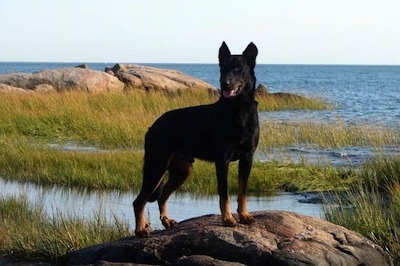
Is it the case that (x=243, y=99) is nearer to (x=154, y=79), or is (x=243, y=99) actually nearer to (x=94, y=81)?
(x=94, y=81)

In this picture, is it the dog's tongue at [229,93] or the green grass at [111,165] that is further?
the green grass at [111,165]

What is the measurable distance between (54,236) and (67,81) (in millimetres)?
22525

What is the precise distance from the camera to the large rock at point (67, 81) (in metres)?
30.3

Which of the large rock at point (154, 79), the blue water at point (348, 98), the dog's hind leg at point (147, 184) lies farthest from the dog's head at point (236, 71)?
the large rock at point (154, 79)

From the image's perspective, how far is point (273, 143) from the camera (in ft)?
64.1

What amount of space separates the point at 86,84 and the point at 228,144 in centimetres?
2337

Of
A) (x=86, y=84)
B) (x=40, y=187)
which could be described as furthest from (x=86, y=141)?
(x=86, y=84)

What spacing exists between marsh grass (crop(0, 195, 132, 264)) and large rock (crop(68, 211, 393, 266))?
0.72 meters

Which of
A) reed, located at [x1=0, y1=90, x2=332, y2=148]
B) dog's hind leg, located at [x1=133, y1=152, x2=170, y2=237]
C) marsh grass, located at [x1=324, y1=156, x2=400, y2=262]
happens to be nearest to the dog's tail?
dog's hind leg, located at [x1=133, y1=152, x2=170, y2=237]

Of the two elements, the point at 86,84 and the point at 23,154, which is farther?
the point at 86,84

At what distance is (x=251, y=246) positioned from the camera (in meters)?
7.55

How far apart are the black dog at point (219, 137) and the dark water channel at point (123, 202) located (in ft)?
7.87

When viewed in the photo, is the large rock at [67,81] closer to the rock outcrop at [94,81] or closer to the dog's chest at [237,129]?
the rock outcrop at [94,81]

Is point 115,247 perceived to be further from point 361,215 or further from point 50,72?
point 50,72
